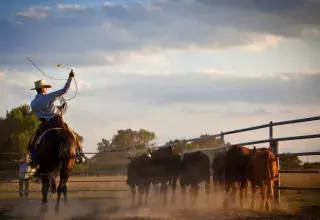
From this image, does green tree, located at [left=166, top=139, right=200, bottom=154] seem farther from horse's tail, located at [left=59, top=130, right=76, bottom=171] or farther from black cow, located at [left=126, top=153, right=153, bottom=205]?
horse's tail, located at [left=59, top=130, right=76, bottom=171]

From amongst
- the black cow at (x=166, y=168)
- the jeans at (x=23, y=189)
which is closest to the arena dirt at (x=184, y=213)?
the black cow at (x=166, y=168)

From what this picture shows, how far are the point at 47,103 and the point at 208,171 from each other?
4.95m

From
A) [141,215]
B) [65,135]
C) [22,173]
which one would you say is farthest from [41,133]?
[22,173]

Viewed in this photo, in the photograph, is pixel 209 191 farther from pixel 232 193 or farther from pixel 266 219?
pixel 266 219

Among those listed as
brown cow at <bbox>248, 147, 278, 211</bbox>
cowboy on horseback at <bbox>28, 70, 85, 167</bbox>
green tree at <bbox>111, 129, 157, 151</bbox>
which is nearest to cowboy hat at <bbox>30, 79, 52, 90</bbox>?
cowboy on horseback at <bbox>28, 70, 85, 167</bbox>

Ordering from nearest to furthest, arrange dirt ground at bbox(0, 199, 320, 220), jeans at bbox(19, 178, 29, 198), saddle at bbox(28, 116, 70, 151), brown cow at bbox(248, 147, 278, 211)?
dirt ground at bbox(0, 199, 320, 220)
saddle at bbox(28, 116, 70, 151)
brown cow at bbox(248, 147, 278, 211)
jeans at bbox(19, 178, 29, 198)

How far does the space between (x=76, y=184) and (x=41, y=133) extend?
58.3ft

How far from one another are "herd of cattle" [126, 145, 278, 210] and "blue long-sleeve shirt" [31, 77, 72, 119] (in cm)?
431

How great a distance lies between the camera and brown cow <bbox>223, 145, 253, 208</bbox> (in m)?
13.5

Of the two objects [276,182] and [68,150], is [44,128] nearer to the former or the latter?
[68,150]

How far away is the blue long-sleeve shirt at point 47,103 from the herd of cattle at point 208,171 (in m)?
4.31

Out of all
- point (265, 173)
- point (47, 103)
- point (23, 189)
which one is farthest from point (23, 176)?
point (265, 173)

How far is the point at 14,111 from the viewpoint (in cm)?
4144

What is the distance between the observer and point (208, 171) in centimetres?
1525
